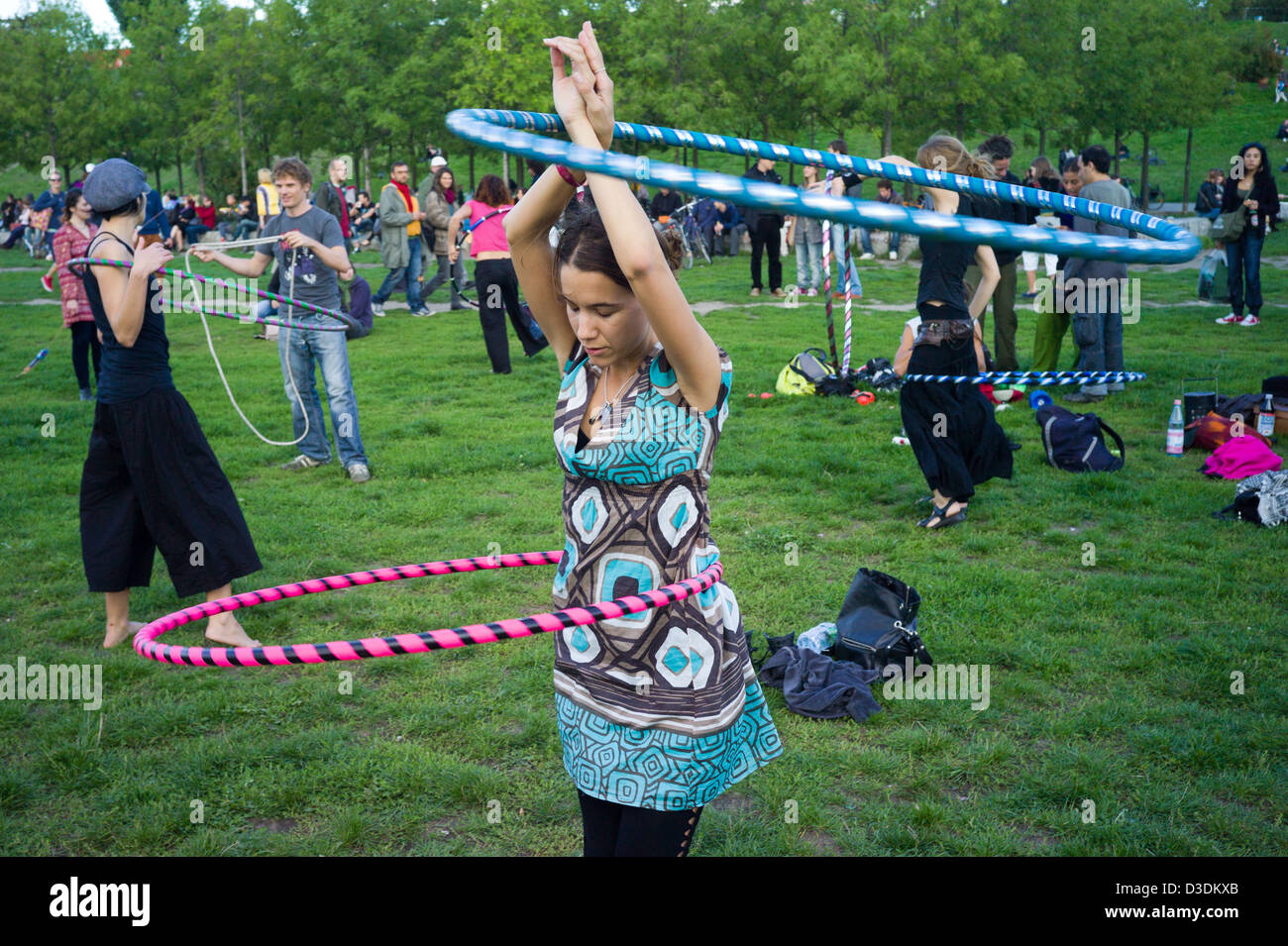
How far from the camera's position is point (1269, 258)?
24.6 m

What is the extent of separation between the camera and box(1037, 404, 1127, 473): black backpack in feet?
30.1

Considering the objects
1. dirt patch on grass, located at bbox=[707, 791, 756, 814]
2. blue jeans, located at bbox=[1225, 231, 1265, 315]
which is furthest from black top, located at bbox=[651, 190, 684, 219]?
dirt patch on grass, located at bbox=[707, 791, 756, 814]

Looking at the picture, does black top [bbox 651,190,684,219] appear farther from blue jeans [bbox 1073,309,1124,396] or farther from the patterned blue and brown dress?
the patterned blue and brown dress

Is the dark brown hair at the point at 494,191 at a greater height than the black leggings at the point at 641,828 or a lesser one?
greater

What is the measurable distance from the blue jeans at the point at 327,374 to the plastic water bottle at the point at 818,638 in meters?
4.96

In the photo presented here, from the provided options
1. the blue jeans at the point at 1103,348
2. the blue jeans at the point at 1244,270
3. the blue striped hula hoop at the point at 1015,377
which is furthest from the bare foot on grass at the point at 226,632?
the blue jeans at the point at 1244,270

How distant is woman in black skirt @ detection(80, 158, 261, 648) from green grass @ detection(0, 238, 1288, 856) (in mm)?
537

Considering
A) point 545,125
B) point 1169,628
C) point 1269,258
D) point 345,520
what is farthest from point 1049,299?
point 1269,258

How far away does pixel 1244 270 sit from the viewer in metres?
16.3

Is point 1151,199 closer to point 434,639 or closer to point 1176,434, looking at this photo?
point 1176,434

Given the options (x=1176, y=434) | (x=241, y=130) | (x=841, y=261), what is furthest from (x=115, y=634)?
(x=241, y=130)

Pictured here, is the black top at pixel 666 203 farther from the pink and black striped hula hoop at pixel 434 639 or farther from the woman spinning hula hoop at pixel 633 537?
the woman spinning hula hoop at pixel 633 537

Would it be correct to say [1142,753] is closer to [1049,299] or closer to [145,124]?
[1049,299]

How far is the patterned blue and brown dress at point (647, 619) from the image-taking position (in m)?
2.69
